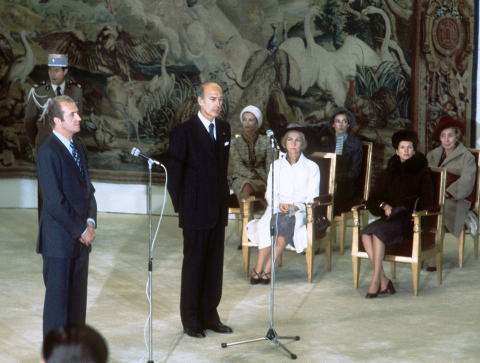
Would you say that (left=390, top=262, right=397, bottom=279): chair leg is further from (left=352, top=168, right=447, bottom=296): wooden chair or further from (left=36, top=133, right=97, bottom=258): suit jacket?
(left=36, top=133, right=97, bottom=258): suit jacket

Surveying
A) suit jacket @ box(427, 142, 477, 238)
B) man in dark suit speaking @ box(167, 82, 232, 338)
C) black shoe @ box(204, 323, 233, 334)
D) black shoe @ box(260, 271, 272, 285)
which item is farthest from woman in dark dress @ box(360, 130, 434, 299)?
man in dark suit speaking @ box(167, 82, 232, 338)

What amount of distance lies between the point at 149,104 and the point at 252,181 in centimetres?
297

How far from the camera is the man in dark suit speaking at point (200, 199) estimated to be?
4.08 meters

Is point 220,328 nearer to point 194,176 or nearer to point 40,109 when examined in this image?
point 194,176

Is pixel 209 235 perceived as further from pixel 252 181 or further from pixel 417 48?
pixel 417 48

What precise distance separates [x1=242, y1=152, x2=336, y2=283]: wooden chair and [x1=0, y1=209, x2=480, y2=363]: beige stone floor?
0.21 meters

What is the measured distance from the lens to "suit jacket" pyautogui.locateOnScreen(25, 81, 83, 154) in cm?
667

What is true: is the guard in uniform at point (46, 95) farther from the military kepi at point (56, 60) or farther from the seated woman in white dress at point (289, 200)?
the seated woman in white dress at point (289, 200)

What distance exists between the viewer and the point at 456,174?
6.48 meters

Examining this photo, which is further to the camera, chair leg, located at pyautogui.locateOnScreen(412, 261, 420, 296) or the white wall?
the white wall

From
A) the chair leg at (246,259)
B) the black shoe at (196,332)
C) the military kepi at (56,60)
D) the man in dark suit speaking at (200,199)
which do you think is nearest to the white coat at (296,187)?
the chair leg at (246,259)

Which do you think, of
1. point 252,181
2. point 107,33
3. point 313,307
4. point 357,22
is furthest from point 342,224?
point 107,33

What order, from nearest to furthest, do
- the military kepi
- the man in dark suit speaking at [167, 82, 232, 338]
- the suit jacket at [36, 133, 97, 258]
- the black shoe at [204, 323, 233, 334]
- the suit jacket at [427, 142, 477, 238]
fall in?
the suit jacket at [36, 133, 97, 258], the man in dark suit speaking at [167, 82, 232, 338], the black shoe at [204, 323, 233, 334], the suit jacket at [427, 142, 477, 238], the military kepi

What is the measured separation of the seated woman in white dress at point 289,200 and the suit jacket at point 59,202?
8.26 feet
